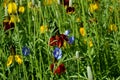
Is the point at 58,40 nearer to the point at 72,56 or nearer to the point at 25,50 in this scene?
the point at 72,56

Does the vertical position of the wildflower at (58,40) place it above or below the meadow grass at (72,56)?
above

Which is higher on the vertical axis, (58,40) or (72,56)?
(58,40)

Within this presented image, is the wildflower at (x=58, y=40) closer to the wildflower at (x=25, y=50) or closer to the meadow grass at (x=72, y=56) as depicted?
the meadow grass at (x=72, y=56)

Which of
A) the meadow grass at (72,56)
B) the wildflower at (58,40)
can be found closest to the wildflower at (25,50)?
the meadow grass at (72,56)

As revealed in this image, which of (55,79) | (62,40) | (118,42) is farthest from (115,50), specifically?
(62,40)

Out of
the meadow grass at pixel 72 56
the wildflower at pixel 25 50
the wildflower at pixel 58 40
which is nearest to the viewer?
the wildflower at pixel 58 40

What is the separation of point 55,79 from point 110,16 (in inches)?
32.7

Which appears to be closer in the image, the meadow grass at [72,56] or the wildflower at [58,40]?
the wildflower at [58,40]

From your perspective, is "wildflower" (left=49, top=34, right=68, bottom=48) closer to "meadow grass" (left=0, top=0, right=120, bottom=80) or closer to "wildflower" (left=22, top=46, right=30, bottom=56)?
"meadow grass" (left=0, top=0, right=120, bottom=80)

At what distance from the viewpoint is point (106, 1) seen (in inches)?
115

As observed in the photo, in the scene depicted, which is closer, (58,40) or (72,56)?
(58,40)

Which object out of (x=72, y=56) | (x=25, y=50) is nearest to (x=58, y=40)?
(x=72, y=56)

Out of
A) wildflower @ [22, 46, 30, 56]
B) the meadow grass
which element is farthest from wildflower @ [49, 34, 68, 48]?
wildflower @ [22, 46, 30, 56]

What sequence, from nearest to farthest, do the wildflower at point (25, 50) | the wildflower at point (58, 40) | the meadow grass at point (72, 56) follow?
the wildflower at point (58, 40), the meadow grass at point (72, 56), the wildflower at point (25, 50)
